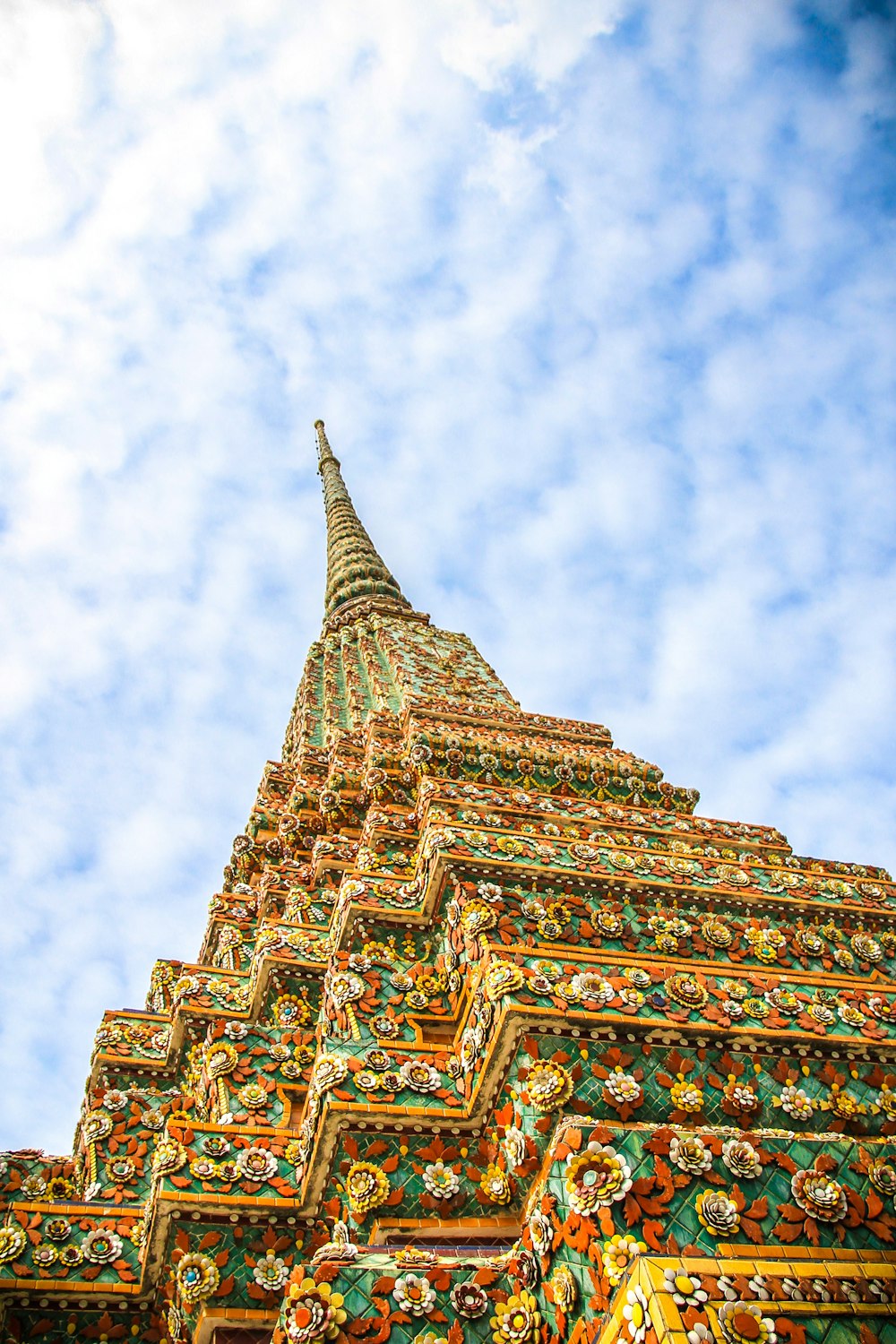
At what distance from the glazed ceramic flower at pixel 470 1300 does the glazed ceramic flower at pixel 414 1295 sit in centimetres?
9

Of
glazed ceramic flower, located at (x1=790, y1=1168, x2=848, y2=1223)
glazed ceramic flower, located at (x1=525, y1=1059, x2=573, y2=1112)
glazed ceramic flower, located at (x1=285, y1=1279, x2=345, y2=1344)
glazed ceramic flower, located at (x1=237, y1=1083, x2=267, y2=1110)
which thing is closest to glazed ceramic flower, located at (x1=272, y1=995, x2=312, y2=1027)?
glazed ceramic flower, located at (x1=237, y1=1083, x2=267, y2=1110)

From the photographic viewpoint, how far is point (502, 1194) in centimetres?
467

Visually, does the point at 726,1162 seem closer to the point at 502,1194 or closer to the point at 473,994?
the point at 502,1194

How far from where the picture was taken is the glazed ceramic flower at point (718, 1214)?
353 centimetres

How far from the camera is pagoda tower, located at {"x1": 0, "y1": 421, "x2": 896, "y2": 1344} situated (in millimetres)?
3525

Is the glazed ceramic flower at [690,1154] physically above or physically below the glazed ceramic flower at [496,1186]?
above

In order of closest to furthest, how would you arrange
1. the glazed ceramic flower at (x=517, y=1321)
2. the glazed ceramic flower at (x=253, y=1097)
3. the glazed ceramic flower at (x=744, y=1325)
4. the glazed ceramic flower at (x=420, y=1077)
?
1. the glazed ceramic flower at (x=744, y=1325)
2. the glazed ceramic flower at (x=517, y=1321)
3. the glazed ceramic flower at (x=420, y=1077)
4. the glazed ceramic flower at (x=253, y=1097)

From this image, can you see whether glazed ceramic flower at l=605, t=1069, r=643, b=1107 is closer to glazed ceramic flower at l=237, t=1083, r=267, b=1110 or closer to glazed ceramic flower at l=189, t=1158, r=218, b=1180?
glazed ceramic flower at l=189, t=1158, r=218, b=1180

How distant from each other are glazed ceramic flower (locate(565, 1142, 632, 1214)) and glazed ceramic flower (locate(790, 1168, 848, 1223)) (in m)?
0.66

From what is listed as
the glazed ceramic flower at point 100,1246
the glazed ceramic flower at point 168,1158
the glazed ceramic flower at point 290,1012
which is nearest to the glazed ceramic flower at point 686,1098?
the glazed ceramic flower at point 168,1158

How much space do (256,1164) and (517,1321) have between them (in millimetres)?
2106

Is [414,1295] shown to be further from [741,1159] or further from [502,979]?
[502,979]

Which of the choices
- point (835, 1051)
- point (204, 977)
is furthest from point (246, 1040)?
point (835, 1051)

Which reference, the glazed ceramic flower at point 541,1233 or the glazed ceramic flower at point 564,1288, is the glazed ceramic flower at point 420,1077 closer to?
the glazed ceramic flower at point 541,1233
